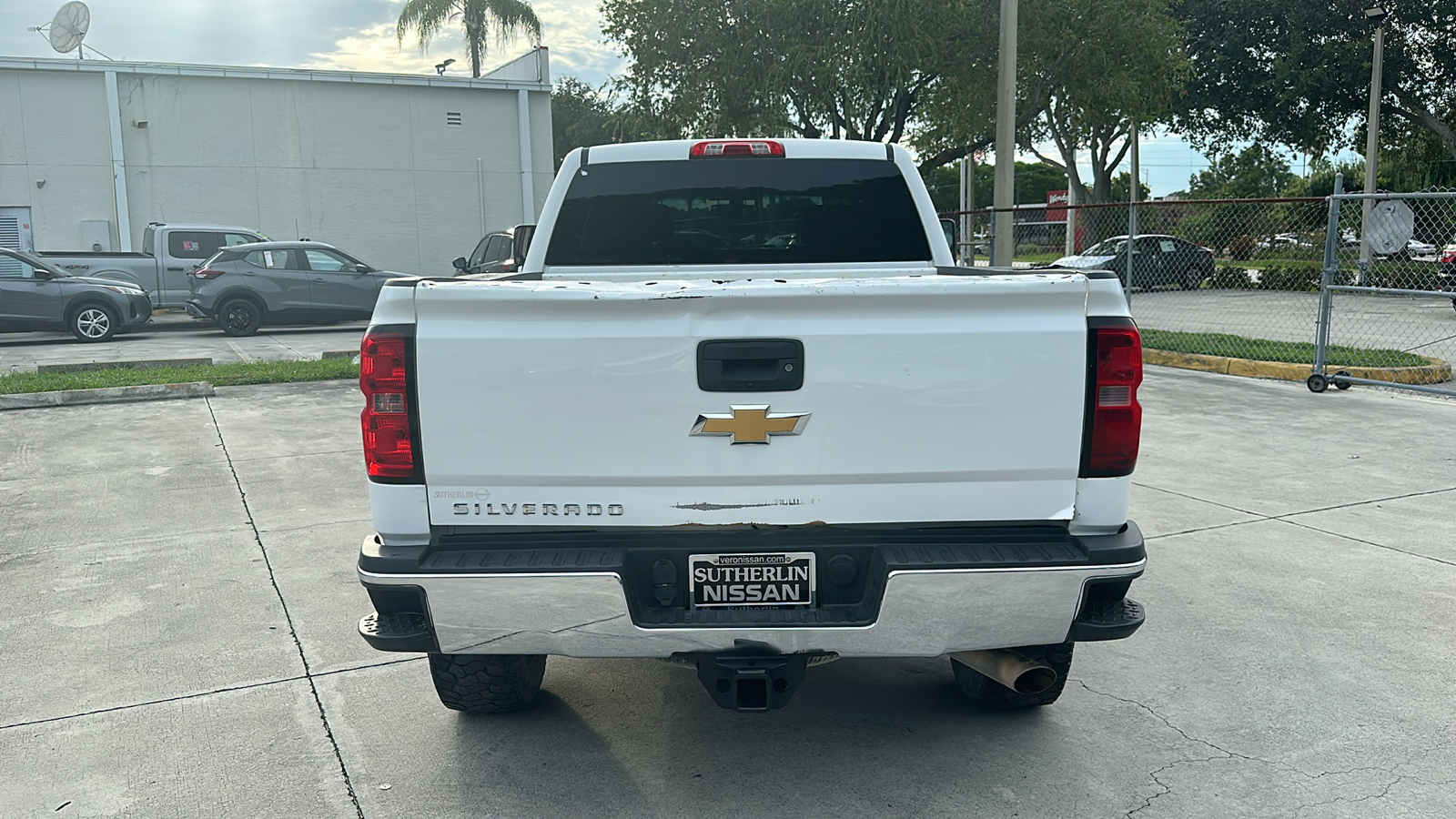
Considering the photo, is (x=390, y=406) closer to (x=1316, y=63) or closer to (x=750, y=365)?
(x=750, y=365)

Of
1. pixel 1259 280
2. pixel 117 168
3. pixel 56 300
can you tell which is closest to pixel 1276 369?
pixel 1259 280

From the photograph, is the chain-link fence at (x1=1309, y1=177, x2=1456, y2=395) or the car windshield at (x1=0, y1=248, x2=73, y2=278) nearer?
the chain-link fence at (x1=1309, y1=177, x2=1456, y2=395)

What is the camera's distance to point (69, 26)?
2625 centimetres

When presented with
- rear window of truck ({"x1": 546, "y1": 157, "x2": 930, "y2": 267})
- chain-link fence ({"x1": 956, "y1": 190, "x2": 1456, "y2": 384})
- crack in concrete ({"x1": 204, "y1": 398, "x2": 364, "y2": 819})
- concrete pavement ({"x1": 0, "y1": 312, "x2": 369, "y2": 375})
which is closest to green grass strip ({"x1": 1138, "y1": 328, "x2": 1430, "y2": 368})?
chain-link fence ({"x1": 956, "y1": 190, "x2": 1456, "y2": 384})

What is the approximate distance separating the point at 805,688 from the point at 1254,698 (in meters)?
1.61

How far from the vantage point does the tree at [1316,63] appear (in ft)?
95.2

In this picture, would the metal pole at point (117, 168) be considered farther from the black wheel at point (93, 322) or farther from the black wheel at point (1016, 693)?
the black wheel at point (1016, 693)

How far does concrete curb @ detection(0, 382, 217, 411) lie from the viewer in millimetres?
10766

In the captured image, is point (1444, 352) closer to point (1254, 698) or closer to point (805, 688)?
point (1254, 698)

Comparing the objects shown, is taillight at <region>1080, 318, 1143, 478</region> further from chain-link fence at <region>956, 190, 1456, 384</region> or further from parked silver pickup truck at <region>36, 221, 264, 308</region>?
parked silver pickup truck at <region>36, 221, 264, 308</region>

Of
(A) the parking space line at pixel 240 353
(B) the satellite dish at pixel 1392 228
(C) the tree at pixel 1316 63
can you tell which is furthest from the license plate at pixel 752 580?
(C) the tree at pixel 1316 63

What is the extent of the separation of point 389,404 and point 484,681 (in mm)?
1170

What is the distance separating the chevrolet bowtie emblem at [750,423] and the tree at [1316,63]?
31.0 m

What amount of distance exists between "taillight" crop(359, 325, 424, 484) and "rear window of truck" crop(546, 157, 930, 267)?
2091 mm
